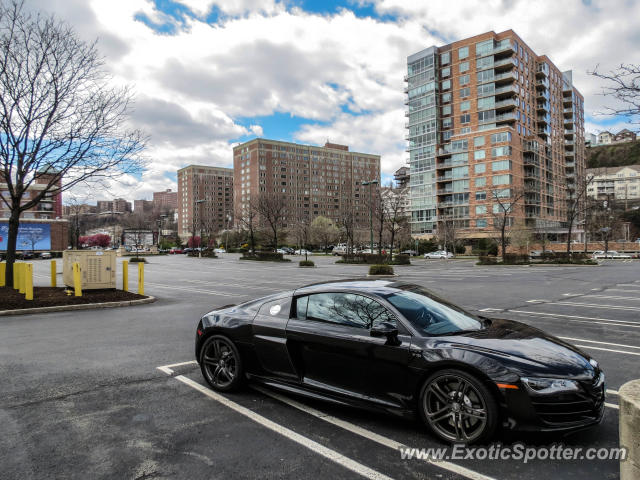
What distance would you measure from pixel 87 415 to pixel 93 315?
279 inches

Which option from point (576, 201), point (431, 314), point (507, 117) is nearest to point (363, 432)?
point (431, 314)

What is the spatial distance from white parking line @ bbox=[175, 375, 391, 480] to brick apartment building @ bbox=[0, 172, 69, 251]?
6870 cm

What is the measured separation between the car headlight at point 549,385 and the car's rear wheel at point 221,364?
9.70 ft

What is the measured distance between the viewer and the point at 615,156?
156 m

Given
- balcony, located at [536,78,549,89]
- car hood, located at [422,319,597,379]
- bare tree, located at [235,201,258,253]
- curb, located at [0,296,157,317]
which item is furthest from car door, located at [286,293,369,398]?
balcony, located at [536,78,549,89]

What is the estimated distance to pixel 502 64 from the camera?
7188 cm

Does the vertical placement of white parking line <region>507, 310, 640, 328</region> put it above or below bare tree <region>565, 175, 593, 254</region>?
below

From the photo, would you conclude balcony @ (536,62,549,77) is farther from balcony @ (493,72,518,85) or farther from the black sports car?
the black sports car

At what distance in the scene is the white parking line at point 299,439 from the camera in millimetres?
2934

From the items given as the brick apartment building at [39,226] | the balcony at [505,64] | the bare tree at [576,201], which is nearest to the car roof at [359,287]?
the bare tree at [576,201]

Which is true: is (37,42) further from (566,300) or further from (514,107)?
(514,107)

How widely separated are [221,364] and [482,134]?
77127 mm

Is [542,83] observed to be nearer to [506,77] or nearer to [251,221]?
[506,77]

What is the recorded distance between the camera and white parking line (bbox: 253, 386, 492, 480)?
2904 millimetres
